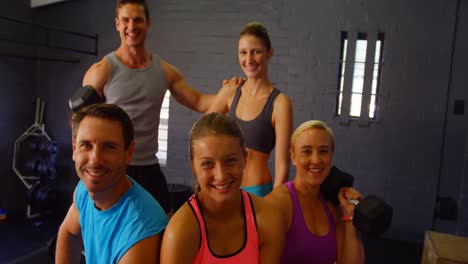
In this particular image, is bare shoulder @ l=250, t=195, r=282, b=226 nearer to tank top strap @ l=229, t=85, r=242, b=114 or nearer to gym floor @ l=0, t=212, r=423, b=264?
tank top strap @ l=229, t=85, r=242, b=114

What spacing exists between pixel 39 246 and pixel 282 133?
9.40ft

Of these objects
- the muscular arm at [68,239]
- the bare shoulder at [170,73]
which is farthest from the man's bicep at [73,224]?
the bare shoulder at [170,73]

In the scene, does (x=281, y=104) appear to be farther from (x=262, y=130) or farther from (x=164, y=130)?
(x=164, y=130)

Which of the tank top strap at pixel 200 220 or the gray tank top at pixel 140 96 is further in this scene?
the gray tank top at pixel 140 96

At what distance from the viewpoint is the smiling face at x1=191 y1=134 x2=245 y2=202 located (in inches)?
44.2

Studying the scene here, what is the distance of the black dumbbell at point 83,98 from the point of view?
1546 mm

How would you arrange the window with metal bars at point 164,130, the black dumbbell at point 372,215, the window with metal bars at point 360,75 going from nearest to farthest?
1. the black dumbbell at point 372,215
2. the window with metal bars at point 360,75
3. the window with metal bars at point 164,130

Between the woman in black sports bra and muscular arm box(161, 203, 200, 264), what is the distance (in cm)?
75

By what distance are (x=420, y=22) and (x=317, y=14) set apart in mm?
917

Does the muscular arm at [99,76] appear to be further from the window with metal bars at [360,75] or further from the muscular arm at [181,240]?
the window with metal bars at [360,75]

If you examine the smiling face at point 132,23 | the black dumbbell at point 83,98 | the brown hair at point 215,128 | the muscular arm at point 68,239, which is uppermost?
the smiling face at point 132,23

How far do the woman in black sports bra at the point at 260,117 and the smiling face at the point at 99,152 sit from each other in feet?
2.60

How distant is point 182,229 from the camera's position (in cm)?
106

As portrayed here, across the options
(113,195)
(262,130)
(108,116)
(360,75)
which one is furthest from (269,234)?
(360,75)
